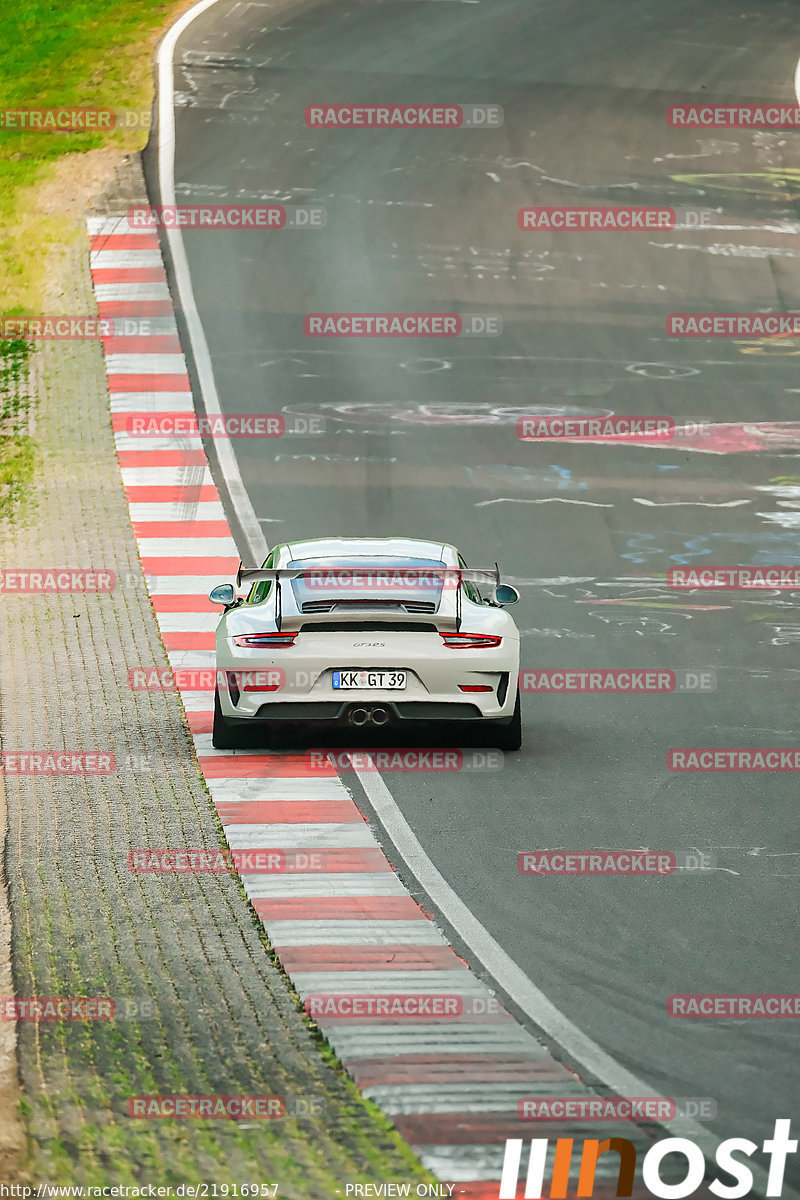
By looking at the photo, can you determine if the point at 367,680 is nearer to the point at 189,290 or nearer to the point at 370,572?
the point at 370,572

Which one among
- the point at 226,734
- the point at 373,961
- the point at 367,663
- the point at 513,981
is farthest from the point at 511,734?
the point at 513,981

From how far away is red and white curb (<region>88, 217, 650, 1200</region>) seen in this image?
6477 millimetres

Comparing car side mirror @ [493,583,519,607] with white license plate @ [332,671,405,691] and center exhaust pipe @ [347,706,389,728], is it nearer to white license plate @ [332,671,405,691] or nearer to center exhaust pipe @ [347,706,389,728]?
white license plate @ [332,671,405,691]

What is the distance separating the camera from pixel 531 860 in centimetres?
970

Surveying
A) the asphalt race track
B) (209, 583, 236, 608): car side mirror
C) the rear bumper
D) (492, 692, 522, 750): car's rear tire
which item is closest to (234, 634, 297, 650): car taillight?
the rear bumper

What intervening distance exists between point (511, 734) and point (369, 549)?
5.64 ft

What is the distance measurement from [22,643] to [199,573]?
2314 mm

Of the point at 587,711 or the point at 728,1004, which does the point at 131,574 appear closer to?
the point at 587,711

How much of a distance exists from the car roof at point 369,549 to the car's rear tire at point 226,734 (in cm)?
131

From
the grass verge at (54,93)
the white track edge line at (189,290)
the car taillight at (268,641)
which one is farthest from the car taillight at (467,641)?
the grass verge at (54,93)

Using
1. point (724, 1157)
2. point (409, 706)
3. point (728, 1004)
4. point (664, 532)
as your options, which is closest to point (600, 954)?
point (728, 1004)

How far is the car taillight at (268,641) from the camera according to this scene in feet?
37.5

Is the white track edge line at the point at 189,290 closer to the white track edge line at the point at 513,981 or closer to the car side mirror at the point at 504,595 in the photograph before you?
the car side mirror at the point at 504,595

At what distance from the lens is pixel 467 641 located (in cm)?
1150
